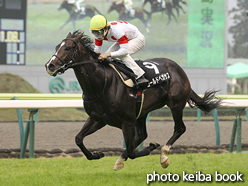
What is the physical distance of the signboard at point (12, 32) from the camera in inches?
683

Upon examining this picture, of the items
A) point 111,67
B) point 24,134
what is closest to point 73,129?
point 24,134

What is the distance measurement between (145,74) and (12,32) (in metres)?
14.1

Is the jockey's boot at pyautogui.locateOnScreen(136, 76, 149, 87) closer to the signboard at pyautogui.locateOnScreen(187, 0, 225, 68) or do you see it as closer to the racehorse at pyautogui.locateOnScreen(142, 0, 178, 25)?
the signboard at pyautogui.locateOnScreen(187, 0, 225, 68)

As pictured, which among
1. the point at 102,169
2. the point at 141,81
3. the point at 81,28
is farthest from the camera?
the point at 81,28

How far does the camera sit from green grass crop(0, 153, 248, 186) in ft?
13.0

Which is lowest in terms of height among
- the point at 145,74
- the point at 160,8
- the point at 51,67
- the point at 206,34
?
the point at 206,34

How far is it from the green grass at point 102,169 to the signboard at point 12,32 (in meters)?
13.1

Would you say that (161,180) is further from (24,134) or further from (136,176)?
(24,134)

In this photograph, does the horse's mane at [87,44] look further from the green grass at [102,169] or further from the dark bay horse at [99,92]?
the green grass at [102,169]

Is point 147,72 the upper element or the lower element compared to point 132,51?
lower

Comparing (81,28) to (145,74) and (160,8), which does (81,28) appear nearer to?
(160,8)

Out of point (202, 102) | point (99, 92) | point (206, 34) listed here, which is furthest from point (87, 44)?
point (206, 34)

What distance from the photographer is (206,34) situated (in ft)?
68.2

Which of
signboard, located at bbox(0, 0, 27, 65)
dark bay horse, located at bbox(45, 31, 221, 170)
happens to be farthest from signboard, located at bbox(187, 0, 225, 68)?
dark bay horse, located at bbox(45, 31, 221, 170)
